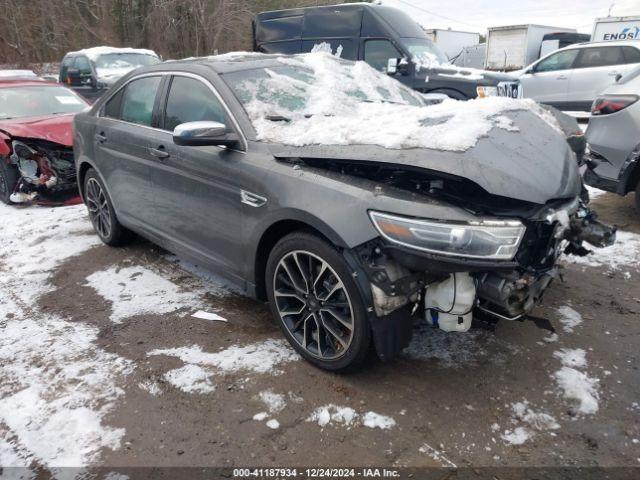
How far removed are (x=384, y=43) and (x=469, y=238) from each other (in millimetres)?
8230

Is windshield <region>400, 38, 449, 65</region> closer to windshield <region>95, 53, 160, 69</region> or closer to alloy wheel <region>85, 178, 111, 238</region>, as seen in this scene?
alloy wheel <region>85, 178, 111, 238</region>

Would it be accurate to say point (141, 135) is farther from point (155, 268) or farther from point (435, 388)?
point (435, 388)

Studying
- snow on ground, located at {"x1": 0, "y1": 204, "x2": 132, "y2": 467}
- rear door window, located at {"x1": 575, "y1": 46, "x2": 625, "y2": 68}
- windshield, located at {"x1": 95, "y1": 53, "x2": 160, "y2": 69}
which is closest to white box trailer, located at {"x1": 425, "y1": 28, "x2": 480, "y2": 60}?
rear door window, located at {"x1": 575, "y1": 46, "x2": 625, "y2": 68}

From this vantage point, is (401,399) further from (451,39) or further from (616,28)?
(451,39)

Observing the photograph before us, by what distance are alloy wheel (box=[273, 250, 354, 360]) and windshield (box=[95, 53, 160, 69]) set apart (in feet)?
38.5

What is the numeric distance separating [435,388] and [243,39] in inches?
1068

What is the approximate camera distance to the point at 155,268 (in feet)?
14.3

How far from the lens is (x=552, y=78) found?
38.5 ft

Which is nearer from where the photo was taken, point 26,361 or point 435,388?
point 435,388

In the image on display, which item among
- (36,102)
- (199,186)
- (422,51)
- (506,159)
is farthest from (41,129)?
(422,51)

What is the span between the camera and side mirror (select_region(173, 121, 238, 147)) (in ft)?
9.46

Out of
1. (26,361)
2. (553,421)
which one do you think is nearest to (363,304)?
(553,421)

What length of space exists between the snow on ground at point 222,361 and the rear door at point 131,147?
135 cm

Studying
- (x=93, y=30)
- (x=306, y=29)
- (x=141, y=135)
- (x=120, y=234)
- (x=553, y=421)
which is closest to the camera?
(x=553, y=421)
